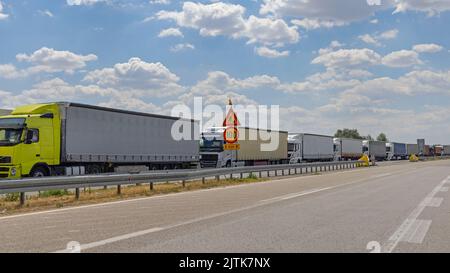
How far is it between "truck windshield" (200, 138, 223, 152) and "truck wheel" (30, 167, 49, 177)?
1686cm

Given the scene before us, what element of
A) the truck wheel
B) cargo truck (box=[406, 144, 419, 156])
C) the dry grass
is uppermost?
cargo truck (box=[406, 144, 419, 156])

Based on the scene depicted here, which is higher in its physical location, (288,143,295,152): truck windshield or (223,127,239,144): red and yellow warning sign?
(223,127,239,144): red and yellow warning sign

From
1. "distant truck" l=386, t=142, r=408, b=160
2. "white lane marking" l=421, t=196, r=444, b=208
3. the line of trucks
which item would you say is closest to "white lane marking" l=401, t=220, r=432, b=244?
"white lane marking" l=421, t=196, r=444, b=208

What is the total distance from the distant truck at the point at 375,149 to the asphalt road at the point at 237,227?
2633 inches

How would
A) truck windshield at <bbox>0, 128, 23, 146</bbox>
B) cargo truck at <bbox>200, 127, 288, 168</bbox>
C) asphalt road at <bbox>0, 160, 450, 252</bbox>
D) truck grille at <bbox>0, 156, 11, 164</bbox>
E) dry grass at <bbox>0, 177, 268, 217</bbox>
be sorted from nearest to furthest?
asphalt road at <bbox>0, 160, 450, 252</bbox>, dry grass at <bbox>0, 177, 268, 217</bbox>, truck grille at <bbox>0, 156, 11, 164</bbox>, truck windshield at <bbox>0, 128, 23, 146</bbox>, cargo truck at <bbox>200, 127, 288, 168</bbox>

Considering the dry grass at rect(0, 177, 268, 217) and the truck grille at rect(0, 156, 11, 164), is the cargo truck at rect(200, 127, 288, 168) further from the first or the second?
the dry grass at rect(0, 177, 268, 217)

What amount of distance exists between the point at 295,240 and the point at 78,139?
60.9 feet

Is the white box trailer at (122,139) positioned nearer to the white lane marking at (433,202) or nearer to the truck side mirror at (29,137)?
the truck side mirror at (29,137)

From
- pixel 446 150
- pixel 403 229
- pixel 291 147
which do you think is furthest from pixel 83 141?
pixel 446 150

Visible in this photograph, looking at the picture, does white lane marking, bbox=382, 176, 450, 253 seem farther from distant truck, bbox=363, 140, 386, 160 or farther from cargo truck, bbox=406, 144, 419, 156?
cargo truck, bbox=406, 144, 419, 156

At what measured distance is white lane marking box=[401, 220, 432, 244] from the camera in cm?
774

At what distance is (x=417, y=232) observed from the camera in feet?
28.1

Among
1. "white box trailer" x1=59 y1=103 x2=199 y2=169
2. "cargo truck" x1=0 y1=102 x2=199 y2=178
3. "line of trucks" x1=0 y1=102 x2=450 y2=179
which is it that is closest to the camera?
"cargo truck" x1=0 y1=102 x2=199 y2=178

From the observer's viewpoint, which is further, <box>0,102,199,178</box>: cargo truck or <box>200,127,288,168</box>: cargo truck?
<box>200,127,288,168</box>: cargo truck
